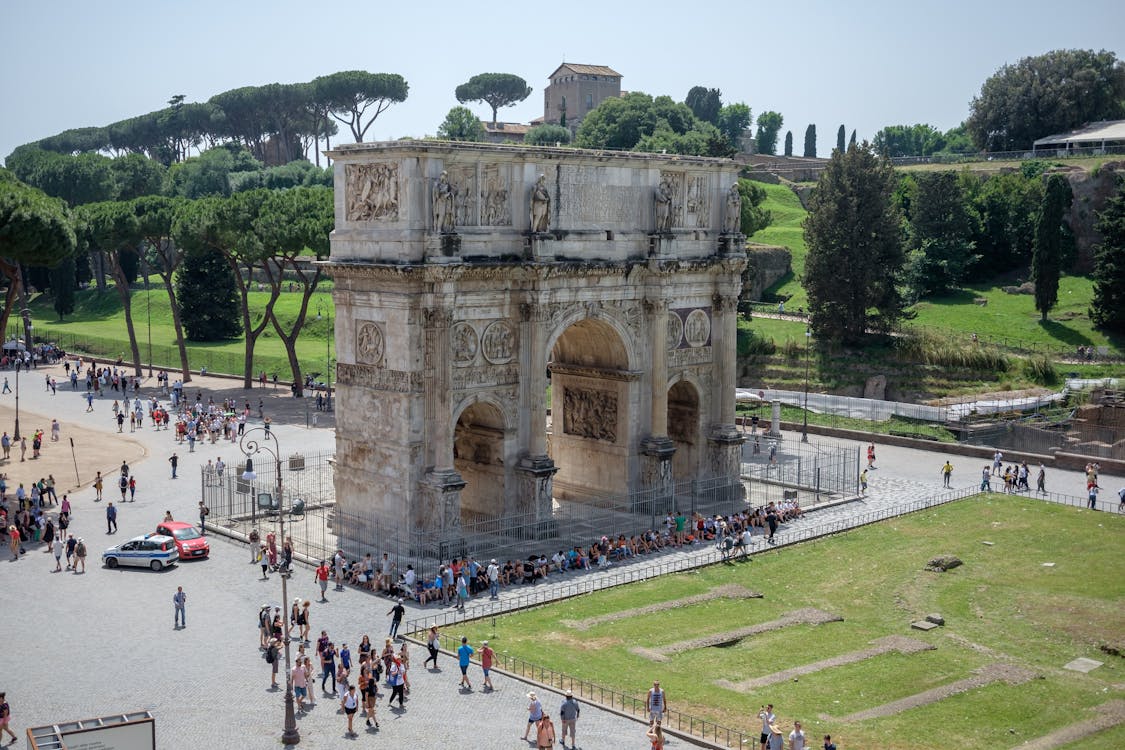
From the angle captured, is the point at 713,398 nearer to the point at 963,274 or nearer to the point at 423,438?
the point at 423,438

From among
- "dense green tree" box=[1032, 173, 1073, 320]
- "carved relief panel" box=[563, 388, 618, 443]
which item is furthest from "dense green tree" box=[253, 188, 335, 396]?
"dense green tree" box=[1032, 173, 1073, 320]

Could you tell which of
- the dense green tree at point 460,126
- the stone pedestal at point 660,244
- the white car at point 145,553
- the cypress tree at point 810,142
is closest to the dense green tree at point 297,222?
the stone pedestal at point 660,244

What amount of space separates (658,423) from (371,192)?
14.6m

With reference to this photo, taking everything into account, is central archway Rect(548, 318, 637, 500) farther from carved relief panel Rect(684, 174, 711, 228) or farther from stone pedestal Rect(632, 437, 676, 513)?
carved relief panel Rect(684, 174, 711, 228)

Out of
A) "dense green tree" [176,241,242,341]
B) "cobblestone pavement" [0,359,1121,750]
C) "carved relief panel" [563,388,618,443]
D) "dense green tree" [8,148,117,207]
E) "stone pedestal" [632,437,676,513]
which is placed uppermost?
"dense green tree" [8,148,117,207]

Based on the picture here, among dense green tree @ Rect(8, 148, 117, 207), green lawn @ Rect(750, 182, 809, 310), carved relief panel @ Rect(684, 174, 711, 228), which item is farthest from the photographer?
dense green tree @ Rect(8, 148, 117, 207)

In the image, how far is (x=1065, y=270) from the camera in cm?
9162

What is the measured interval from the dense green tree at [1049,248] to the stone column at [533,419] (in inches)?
1837

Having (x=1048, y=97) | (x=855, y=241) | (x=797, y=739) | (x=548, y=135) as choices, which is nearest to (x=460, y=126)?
(x=548, y=135)

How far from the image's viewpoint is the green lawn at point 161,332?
8862cm

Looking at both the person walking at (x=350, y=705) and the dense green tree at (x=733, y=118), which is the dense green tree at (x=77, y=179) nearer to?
the dense green tree at (x=733, y=118)

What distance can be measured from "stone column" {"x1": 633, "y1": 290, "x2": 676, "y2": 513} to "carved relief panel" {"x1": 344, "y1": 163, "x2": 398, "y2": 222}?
37.8 ft

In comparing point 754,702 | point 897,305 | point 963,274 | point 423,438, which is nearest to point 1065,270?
point 963,274

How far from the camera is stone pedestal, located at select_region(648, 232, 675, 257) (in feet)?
161
